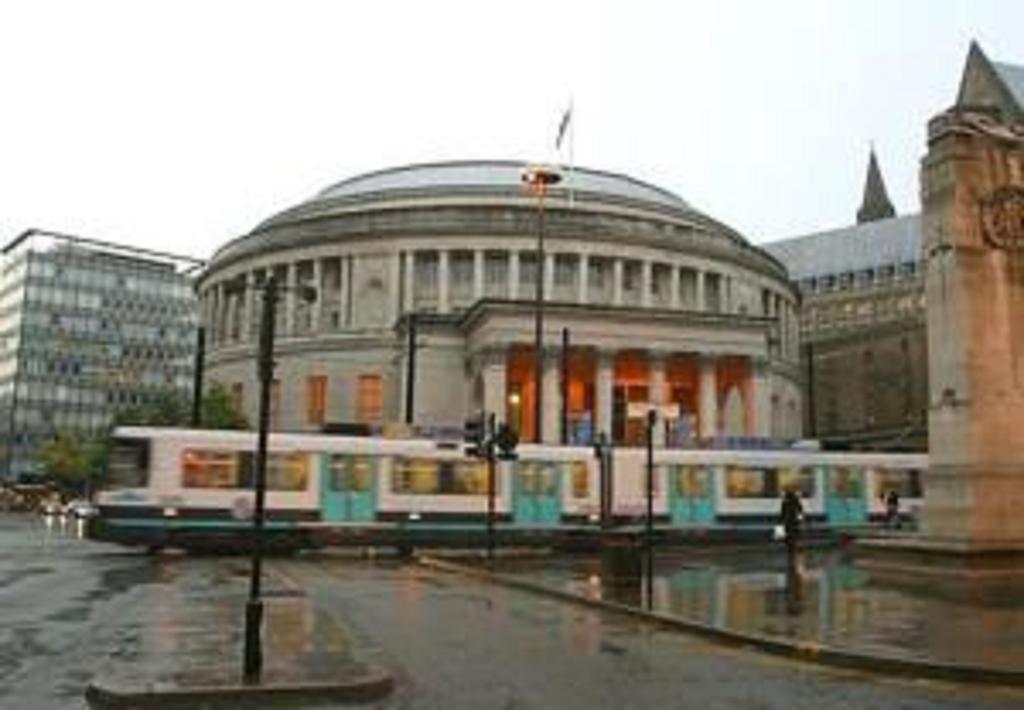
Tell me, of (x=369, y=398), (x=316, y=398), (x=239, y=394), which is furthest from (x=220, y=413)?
(x=239, y=394)

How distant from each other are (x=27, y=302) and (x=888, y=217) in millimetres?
114314

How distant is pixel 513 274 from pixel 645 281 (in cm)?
994

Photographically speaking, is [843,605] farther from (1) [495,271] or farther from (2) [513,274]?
(1) [495,271]

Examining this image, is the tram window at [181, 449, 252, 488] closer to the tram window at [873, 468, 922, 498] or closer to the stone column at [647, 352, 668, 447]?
the tram window at [873, 468, 922, 498]

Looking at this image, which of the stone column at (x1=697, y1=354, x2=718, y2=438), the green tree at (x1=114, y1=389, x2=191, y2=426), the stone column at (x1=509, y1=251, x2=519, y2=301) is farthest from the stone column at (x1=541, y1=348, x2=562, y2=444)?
the green tree at (x1=114, y1=389, x2=191, y2=426)

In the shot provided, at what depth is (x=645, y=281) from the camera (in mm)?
90562

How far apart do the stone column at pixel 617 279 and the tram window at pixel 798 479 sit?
152ft

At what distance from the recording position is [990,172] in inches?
1017

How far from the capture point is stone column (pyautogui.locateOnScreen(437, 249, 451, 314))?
294 ft

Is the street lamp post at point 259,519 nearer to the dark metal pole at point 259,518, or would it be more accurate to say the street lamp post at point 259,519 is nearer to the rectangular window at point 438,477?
the dark metal pole at point 259,518

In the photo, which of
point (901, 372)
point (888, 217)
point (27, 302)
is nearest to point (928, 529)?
point (901, 372)

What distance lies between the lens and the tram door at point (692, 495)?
41.3 meters

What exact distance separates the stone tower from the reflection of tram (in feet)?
51.9

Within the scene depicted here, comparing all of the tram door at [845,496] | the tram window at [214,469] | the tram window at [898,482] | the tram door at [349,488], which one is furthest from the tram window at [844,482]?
the tram window at [214,469]
